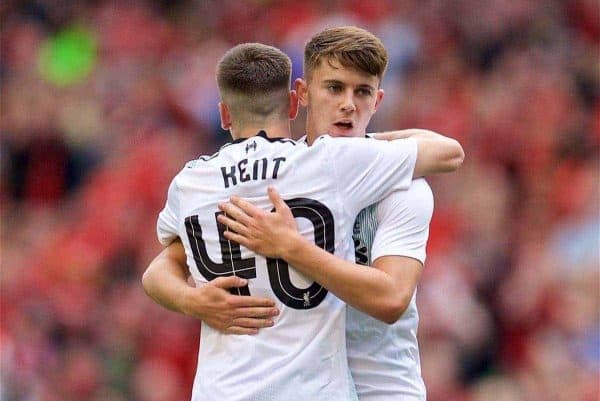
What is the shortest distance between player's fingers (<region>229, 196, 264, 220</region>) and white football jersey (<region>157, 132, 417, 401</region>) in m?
0.02

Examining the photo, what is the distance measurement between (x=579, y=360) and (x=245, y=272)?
4085mm

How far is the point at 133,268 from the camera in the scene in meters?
8.71

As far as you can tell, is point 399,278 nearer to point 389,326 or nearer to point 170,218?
point 389,326

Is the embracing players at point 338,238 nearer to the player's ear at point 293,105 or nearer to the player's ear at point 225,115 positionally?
the player's ear at point 225,115

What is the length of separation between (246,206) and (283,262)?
0.60ft

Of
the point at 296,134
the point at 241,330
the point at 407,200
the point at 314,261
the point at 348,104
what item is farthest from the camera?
the point at 296,134

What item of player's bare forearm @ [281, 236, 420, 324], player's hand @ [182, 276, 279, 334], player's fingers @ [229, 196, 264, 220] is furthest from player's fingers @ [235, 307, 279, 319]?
player's fingers @ [229, 196, 264, 220]

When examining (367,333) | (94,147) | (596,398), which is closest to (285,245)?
(367,333)

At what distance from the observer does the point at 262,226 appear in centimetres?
378

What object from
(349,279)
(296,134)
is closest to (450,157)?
(349,279)

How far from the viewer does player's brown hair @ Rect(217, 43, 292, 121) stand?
154 inches

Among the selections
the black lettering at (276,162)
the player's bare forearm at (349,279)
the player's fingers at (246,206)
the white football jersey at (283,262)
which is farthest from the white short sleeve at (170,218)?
the player's bare forearm at (349,279)

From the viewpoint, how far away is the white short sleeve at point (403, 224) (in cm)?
389

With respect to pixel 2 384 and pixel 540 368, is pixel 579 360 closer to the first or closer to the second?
pixel 540 368
